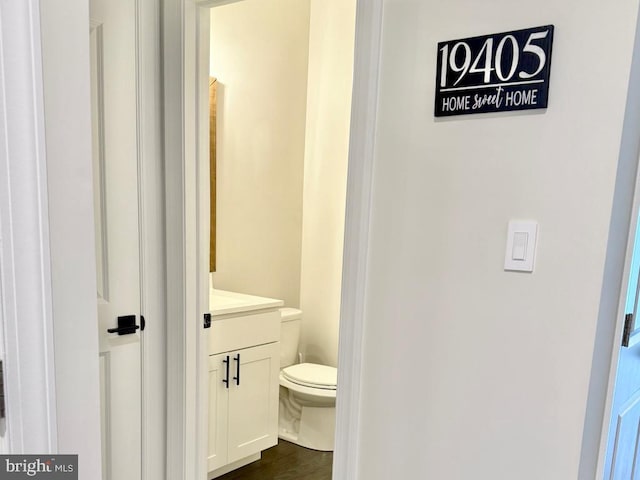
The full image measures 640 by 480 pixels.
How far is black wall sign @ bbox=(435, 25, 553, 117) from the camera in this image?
102cm

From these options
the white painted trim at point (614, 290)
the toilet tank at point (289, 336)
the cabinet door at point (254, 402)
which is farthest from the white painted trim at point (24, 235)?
the toilet tank at point (289, 336)

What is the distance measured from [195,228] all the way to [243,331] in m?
0.65

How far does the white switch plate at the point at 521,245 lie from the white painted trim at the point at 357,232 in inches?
15.1

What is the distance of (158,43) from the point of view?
1.61m

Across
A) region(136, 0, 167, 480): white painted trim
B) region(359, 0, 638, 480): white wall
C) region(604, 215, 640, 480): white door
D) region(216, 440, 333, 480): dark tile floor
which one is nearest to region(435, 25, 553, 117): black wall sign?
region(359, 0, 638, 480): white wall

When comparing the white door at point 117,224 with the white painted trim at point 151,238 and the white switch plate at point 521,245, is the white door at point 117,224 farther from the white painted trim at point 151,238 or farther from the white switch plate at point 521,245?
the white switch plate at point 521,245

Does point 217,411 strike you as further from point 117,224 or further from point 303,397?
point 117,224

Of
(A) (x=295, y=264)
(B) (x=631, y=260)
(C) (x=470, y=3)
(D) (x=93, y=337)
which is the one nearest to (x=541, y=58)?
(C) (x=470, y=3)

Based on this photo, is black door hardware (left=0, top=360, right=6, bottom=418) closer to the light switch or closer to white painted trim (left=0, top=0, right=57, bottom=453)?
white painted trim (left=0, top=0, right=57, bottom=453)

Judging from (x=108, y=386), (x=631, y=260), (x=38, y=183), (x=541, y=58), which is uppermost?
(x=541, y=58)

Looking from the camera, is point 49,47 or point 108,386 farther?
point 108,386

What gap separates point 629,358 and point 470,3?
1.04 m

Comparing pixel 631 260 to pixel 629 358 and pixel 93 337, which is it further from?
pixel 93 337

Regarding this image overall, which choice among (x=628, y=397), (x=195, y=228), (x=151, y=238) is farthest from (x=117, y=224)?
(x=628, y=397)
